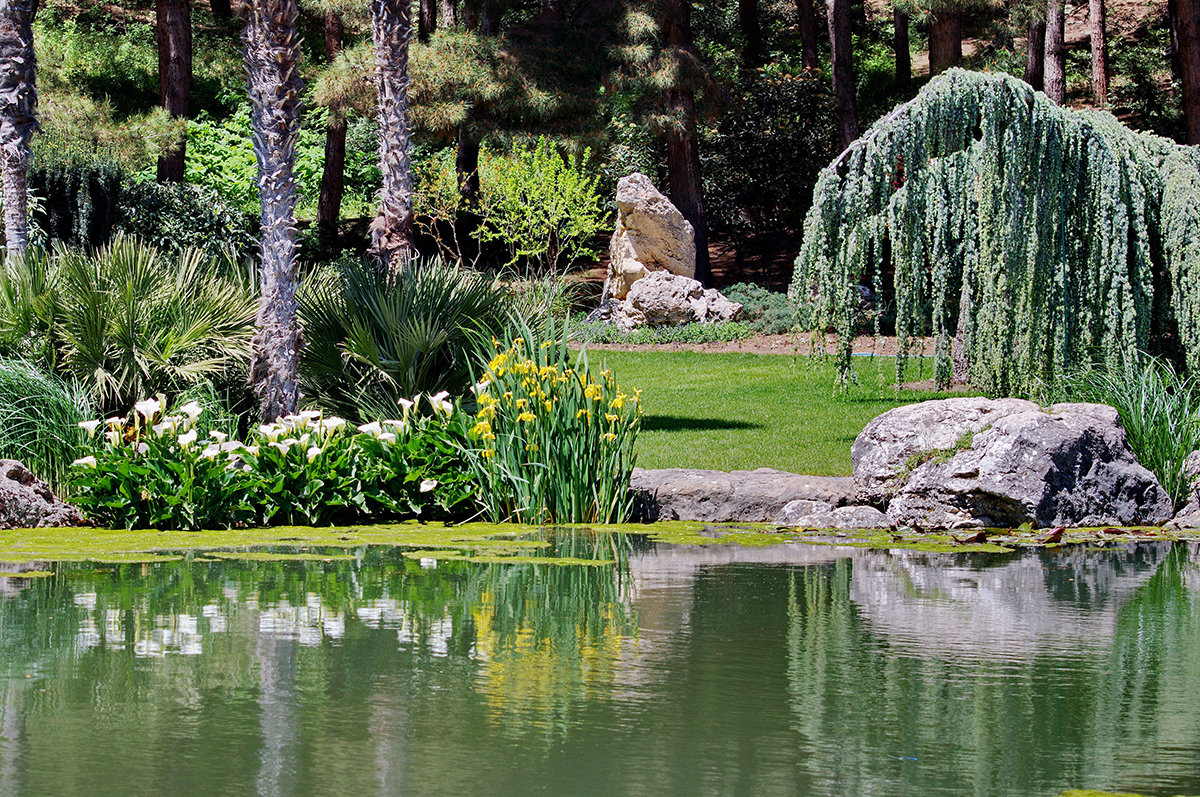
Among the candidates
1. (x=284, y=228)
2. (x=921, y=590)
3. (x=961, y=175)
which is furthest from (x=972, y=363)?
(x=284, y=228)

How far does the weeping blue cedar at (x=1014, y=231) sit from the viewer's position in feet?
34.9

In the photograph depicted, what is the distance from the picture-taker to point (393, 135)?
13.3 m

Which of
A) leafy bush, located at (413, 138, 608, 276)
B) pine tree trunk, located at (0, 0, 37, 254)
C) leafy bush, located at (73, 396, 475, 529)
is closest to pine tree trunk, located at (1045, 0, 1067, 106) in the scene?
leafy bush, located at (413, 138, 608, 276)

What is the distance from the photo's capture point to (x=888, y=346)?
64.0 feet

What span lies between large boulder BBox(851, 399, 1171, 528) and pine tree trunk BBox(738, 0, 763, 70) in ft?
91.3

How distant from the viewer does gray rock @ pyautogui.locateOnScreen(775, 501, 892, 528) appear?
27.7 feet

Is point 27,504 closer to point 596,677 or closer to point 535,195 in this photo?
point 596,677

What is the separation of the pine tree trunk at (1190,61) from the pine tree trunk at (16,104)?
781 inches

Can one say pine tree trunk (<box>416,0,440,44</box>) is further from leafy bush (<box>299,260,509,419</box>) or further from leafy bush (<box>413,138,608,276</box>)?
leafy bush (<box>299,260,509,419</box>)

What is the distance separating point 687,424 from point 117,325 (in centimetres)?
617

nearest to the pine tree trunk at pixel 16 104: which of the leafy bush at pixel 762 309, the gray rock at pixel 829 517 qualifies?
the gray rock at pixel 829 517

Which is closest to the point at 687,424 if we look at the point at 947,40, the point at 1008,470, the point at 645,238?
the point at 1008,470

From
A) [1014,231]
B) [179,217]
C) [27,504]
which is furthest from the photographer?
[179,217]

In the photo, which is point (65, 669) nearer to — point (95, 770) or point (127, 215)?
point (95, 770)
